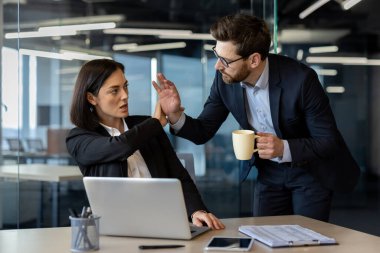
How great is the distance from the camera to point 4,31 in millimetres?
4758

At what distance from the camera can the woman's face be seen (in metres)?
2.37

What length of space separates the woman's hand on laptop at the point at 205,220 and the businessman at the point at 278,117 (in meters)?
0.50

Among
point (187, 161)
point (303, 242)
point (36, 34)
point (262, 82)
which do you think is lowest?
point (303, 242)

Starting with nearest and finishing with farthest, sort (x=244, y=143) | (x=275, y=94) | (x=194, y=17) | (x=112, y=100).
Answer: (x=244, y=143), (x=112, y=100), (x=275, y=94), (x=194, y=17)

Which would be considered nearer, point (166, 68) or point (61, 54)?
point (61, 54)

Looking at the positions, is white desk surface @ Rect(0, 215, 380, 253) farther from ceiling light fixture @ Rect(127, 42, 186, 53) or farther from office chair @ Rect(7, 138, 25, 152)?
ceiling light fixture @ Rect(127, 42, 186, 53)

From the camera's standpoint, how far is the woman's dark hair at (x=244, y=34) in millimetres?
2443

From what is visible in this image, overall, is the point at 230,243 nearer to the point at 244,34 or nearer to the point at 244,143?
the point at 244,143

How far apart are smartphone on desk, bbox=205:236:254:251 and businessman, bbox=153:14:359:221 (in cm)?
74

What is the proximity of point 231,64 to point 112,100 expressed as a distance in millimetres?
529

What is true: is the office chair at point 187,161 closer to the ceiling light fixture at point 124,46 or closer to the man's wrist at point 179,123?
the man's wrist at point 179,123

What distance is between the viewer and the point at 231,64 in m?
2.44

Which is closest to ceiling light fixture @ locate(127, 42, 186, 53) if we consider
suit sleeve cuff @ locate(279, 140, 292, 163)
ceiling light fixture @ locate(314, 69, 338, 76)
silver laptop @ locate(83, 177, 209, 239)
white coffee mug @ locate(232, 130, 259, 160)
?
ceiling light fixture @ locate(314, 69, 338, 76)

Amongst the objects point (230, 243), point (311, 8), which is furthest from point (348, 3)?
point (230, 243)
